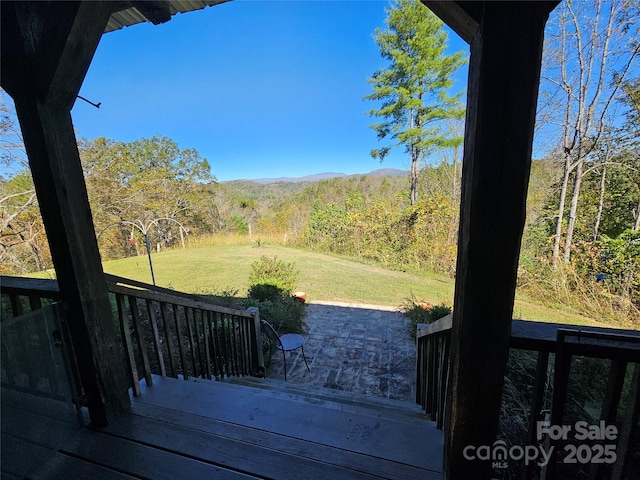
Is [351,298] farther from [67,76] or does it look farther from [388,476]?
[67,76]

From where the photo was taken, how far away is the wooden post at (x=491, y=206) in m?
0.70

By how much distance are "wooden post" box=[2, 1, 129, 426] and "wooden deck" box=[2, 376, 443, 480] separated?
176 mm

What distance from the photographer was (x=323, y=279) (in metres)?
7.14

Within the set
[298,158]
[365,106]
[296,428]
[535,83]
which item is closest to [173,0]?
[535,83]

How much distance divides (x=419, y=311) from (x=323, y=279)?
9.62ft

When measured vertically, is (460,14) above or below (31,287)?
above

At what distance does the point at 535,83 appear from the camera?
70cm

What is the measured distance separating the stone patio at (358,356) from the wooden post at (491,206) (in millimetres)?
2400

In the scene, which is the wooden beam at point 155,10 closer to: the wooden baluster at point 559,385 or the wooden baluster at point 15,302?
the wooden baluster at point 15,302

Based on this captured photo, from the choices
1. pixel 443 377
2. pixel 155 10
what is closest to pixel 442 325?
pixel 443 377

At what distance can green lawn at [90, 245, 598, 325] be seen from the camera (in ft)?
18.1

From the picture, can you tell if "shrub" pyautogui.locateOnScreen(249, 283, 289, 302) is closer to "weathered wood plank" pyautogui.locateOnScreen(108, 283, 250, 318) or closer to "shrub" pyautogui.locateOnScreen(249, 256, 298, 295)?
"shrub" pyautogui.locateOnScreen(249, 256, 298, 295)

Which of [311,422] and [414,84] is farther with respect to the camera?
[414,84]

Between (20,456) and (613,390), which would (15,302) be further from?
(613,390)
